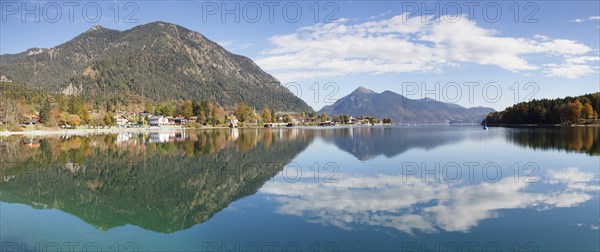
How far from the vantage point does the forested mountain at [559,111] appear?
367ft

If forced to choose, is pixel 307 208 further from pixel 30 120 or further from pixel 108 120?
pixel 108 120

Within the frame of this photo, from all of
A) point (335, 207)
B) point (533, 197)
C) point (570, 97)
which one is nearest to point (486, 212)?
point (533, 197)

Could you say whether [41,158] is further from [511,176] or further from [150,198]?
[511,176]

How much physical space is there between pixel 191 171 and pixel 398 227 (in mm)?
14631

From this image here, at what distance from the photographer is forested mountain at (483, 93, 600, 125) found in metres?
112

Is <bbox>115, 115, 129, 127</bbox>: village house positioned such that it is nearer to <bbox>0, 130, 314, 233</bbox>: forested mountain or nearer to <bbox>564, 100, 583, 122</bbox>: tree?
<bbox>0, 130, 314, 233</bbox>: forested mountain

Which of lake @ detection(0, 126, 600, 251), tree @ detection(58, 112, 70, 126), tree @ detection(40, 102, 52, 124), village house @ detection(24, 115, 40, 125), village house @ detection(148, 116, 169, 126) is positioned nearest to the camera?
lake @ detection(0, 126, 600, 251)

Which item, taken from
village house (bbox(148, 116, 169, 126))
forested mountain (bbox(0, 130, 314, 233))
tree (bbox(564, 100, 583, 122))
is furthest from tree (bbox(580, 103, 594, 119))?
village house (bbox(148, 116, 169, 126))

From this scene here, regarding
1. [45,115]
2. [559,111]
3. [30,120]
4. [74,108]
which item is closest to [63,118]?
[45,115]

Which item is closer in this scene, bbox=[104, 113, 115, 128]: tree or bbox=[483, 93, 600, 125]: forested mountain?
bbox=[483, 93, 600, 125]: forested mountain

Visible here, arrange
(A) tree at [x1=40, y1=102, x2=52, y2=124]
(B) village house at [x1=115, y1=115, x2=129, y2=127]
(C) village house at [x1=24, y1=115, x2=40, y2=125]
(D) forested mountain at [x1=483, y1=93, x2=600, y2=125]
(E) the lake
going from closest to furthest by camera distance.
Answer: (E) the lake < (A) tree at [x1=40, y1=102, x2=52, y2=124] < (C) village house at [x1=24, y1=115, x2=40, y2=125] < (D) forested mountain at [x1=483, y1=93, x2=600, y2=125] < (B) village house at [x1=115, y1=115, x2=129, y2=127]

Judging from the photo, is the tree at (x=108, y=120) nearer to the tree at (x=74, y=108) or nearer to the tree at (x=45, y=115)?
the tree at (x=74, y=108)

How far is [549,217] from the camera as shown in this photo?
11.4 m

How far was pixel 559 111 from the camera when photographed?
11725cm
